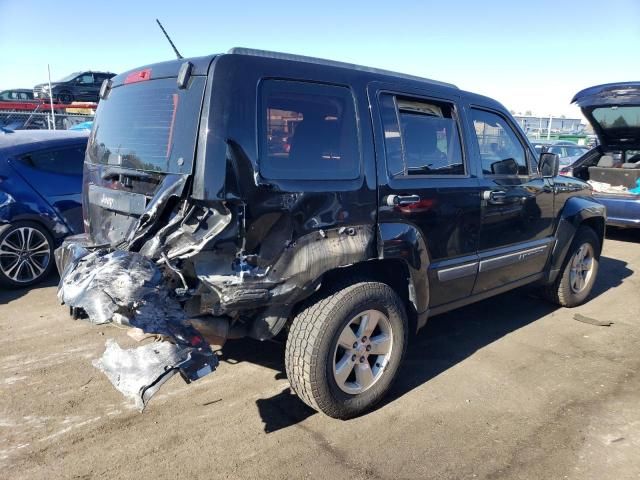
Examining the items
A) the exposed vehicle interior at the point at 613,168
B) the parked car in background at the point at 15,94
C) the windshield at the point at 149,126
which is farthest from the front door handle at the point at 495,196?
the parked car in background at the point at 15,94

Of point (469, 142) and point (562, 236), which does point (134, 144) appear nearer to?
point (469, 142)

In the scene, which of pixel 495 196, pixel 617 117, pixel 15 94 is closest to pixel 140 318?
pixel 495 196

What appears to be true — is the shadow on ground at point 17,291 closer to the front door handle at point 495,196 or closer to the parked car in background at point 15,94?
the front door handle at point 495,196

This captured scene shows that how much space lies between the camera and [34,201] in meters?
5.36

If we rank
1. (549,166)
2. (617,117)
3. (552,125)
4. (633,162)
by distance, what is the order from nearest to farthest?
(549,166) < (617,117) < (633,162) < (552,125)

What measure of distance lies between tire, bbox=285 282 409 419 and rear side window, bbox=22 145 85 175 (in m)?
4.08

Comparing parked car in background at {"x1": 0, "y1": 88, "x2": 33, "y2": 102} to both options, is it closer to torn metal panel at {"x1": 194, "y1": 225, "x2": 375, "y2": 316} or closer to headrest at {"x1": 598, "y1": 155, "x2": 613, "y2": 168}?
headrest at {"x1": 598, "y1": 155, "x2": 613, "y2": 168}

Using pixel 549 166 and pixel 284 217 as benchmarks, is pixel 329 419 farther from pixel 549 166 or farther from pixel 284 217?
pixel 549 166

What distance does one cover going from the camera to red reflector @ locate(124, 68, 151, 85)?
314cm

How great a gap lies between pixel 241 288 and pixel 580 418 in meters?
2.35

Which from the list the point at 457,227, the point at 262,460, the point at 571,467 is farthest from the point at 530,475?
the point at 457,227

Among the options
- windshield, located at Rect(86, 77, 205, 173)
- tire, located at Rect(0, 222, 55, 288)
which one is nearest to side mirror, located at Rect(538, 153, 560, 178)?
windshield, located at Rect(86, 77, 205, 173)

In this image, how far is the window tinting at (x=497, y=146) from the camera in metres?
4.03

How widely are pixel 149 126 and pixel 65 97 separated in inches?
849
